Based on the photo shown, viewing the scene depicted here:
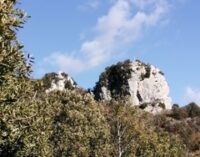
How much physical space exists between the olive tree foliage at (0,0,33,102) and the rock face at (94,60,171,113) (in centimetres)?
14358

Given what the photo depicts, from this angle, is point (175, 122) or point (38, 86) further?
point (175, 122)

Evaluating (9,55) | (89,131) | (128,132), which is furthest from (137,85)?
(9,55)

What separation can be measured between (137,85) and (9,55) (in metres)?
150

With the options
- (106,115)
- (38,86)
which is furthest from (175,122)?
(38,86)

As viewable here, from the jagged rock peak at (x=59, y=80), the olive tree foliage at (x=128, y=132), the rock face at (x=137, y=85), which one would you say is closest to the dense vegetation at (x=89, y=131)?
the olive tree foliage at (x=128, y=132)

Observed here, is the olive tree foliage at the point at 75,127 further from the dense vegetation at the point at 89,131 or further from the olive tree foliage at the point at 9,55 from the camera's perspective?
the olive tree foliage at the point at 9,55

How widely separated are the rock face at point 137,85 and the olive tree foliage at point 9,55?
471 ft

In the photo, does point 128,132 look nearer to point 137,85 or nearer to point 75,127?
point 75,127

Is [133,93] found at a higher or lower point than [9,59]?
higher

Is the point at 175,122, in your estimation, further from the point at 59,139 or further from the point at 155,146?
the point at 59,139

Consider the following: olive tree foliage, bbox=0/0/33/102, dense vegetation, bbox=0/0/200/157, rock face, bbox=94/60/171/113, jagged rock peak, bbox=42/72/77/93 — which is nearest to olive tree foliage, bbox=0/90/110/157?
dense vegetation, bbox=0/0/200/157

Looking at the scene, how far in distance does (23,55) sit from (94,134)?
45089mm

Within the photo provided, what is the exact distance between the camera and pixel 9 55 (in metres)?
24.4

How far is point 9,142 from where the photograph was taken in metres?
27.7
